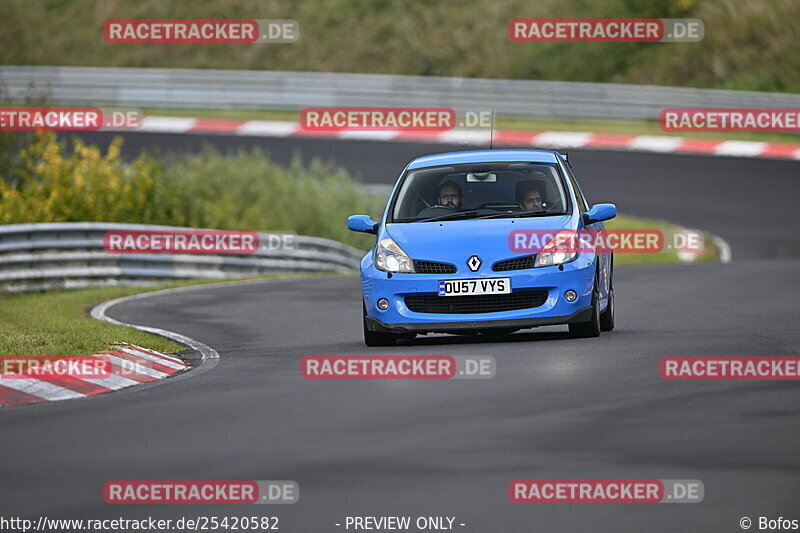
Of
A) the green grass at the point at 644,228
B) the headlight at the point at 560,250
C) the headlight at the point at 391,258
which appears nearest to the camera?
the headlight at the point at 560,250

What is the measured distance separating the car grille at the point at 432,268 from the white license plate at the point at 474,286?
3.9 inches

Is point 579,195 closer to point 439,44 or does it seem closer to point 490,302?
point 490,302

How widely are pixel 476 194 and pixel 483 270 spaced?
1.68 meters

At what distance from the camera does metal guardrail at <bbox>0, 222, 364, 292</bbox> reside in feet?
78.6

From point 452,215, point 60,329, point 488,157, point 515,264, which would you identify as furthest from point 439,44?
point 515,264

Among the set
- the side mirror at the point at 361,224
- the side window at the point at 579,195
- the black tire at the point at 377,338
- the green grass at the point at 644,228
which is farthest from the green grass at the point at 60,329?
the green grass at the point at 644,228

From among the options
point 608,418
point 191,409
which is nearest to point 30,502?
point 191,409

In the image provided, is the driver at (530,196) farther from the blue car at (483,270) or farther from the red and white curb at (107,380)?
the red and white curb at (107,380)

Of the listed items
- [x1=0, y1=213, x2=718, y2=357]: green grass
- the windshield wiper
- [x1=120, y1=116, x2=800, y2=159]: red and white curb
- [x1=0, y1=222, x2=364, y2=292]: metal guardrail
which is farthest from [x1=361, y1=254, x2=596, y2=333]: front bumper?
[x1=120, y1=116, x2=800, y2=159]: red and white curb

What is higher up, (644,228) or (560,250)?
(644,228)

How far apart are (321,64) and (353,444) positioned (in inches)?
1691

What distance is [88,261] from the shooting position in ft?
82.1

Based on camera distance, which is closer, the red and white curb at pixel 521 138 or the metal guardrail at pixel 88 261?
the metal guardrail at pixel 88 261

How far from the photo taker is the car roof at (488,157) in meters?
14.8
